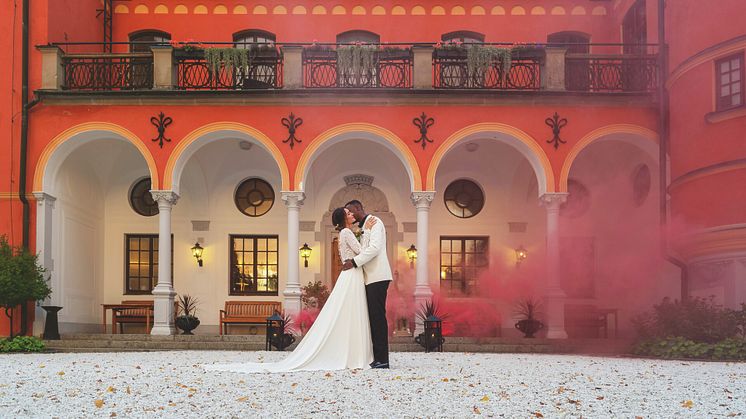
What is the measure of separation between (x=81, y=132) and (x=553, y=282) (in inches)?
442

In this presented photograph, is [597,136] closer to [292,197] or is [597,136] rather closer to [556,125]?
[556,125]

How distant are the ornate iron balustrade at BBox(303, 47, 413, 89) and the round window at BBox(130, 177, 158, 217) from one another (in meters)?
5.98

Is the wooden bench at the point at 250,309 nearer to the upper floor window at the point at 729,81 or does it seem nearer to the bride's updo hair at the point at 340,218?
the bride's updo hair at the point at 340,218

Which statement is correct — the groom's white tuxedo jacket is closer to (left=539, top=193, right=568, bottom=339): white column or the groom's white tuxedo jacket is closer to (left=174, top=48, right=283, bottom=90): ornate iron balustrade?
(left=539, top=193, right=568, bottom=339): white column

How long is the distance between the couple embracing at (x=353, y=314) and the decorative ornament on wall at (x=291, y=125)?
8541mm

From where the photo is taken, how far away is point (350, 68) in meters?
17.1

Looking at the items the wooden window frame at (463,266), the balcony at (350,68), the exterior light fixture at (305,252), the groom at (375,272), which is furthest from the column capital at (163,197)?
the groom at (375,272)

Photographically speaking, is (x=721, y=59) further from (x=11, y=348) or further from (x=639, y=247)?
(x=11, y=348)

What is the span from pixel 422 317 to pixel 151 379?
816cm

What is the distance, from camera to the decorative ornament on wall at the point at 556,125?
55.1 ft

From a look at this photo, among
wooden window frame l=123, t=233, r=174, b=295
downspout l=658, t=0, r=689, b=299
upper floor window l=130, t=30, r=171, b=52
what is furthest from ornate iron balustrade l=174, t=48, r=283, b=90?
downspout l=658, t=0, r=689, b=299

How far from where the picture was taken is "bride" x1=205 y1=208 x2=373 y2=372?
8.44 m

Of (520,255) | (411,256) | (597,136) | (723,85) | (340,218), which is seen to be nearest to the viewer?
(340,218)

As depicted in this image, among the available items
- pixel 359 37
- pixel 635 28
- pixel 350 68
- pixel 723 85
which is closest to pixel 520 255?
pixel 635 28
